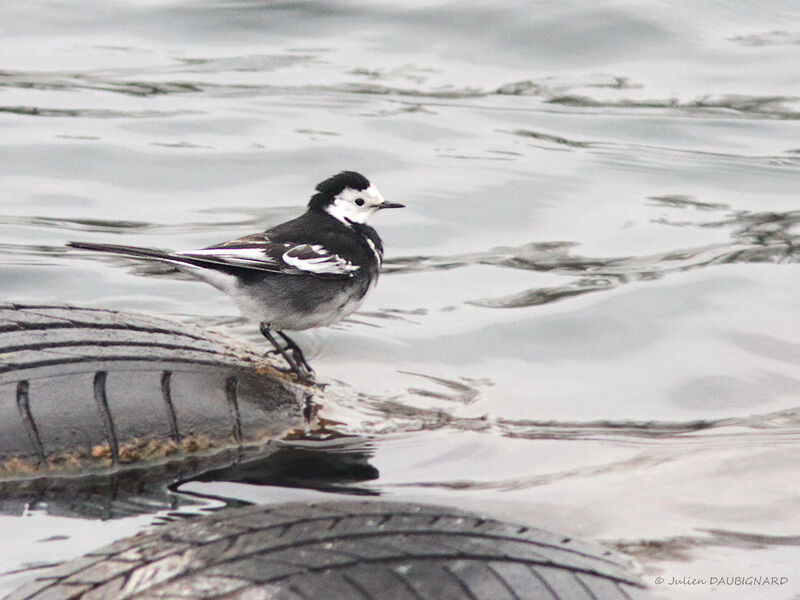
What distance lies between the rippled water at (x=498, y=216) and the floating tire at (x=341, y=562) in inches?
20.8

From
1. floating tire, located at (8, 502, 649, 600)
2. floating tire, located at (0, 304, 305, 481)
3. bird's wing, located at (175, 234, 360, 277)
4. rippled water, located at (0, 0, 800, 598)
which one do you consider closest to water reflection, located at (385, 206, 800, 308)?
rippled water, located at (0, 0, 800, 598)

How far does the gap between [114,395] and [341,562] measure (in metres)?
1.73

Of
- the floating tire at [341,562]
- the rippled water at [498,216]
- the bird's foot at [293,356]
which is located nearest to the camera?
the floating tire at [341,562]

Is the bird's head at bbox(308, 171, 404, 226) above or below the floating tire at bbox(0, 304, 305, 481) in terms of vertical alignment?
above

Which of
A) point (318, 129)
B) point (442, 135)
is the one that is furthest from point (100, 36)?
point (442, 135)

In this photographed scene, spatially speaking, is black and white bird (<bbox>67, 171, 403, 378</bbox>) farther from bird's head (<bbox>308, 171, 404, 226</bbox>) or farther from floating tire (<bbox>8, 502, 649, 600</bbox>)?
floating tire (<bbox>8, 502, 649, 600</bbox>)

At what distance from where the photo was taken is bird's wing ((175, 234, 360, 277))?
239 inches

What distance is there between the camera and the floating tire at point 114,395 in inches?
180

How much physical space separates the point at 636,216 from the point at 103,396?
16.9 ft

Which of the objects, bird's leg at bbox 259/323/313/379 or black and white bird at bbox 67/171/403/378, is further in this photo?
black and white bird at bbox 67/171/403/378

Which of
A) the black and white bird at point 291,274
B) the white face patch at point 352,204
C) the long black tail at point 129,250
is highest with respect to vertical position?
the white face patch at point 352,204

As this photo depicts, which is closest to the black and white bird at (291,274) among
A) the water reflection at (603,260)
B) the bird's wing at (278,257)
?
the bird's wing at (278,257)

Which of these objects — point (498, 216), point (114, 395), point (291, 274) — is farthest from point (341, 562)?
point (498, 216)

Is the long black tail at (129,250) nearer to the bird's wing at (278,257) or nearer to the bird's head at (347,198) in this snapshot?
the bird's wing at (278,257)
